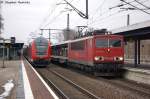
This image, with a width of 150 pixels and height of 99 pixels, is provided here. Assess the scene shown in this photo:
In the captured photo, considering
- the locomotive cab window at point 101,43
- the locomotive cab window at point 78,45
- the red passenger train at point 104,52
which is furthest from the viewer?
A: the locomotive cab window at point 78,45

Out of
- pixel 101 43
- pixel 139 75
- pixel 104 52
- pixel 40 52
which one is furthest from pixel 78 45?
pixel 139 75

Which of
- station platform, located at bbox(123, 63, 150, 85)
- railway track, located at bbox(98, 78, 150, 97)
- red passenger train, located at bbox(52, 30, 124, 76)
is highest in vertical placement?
red passenger train, located at bbox(52, 30, 124, 76)

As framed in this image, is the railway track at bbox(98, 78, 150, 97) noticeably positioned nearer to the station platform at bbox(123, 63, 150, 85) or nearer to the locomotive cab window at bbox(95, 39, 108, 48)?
the station platform at bbox(123, 63, 150, 85)

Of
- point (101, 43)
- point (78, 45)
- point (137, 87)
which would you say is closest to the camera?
point (137, 87)

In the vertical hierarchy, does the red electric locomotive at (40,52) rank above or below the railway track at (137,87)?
above

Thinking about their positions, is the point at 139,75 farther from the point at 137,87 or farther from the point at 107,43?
the point at 107,43

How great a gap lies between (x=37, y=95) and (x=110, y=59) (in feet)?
36.7

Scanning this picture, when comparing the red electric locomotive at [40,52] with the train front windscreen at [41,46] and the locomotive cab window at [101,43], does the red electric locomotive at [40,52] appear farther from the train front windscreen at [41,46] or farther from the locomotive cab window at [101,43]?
the locomotive cab window at [101,43]

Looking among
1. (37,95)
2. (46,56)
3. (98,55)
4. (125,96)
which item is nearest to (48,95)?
(37,95)

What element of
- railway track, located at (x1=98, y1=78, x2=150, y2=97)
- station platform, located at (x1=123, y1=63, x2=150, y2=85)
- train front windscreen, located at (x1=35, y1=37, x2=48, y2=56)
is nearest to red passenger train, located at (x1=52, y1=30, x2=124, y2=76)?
station platform, located at (x1=123, y1=63, x2=150, y2=85)

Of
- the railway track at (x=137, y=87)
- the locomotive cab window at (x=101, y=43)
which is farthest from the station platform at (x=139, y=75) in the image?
the locomotive cab window at (x=101, y=43)

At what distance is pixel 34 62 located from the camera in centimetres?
4322

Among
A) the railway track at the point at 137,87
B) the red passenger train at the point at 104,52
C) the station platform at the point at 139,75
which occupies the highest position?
the red passenger train at the point at 104,52

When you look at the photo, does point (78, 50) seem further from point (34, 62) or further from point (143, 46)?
point (143, 46)
